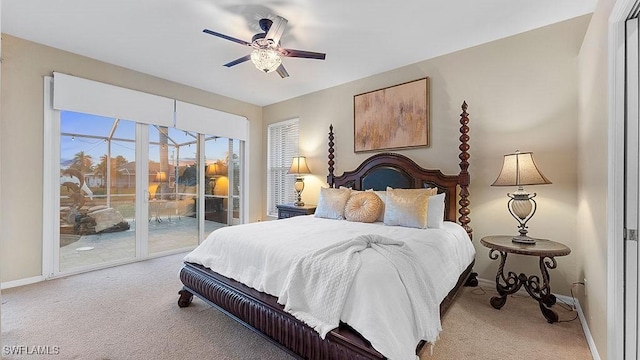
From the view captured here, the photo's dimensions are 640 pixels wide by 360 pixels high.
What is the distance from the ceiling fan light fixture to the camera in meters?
2.64

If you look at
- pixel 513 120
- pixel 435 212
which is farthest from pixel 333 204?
pixel 513 120

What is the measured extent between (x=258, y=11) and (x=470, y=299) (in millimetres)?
3463

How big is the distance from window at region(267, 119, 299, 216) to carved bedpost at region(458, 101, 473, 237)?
2.94 meters

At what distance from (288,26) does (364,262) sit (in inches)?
96.0

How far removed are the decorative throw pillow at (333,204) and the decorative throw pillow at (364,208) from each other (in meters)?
0.10

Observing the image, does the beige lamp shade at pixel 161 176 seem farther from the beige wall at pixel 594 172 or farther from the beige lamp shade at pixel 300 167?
the beige wall at pixel 594 172

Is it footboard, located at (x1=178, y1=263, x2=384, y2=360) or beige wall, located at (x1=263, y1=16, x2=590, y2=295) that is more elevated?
beige wall, located at (x1=263, y1=16, x2=590, y2=295)

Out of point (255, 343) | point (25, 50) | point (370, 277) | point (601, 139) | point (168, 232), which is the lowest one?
point (255, 343)

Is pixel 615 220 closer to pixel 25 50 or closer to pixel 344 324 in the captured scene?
pixel 344 324

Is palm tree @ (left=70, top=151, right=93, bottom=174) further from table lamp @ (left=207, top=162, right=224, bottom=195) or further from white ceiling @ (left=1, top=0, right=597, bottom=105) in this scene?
table lamp @ (left=207, top=162, right=224, bottom=195)

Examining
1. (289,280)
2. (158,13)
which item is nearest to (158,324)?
(289,280)

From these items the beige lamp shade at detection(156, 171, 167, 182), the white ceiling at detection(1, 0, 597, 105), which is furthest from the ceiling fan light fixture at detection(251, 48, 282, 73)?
the beige lamp shade at detection(156, 171, 167, 182)

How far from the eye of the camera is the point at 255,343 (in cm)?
214

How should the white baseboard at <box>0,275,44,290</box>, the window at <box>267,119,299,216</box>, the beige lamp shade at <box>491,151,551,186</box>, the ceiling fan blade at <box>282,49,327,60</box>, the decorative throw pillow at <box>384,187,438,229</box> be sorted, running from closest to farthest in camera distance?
the beige lamp shade at <box>491,151,551,186</box>, the ceiling fan blade at <box>282,49,327,60</box>, the decorative throw pillow at <box>384,187,438,229</box>, the white baseboard at <box>0,275,44,290</box>, the window at <box>267,119,299,216</box>
